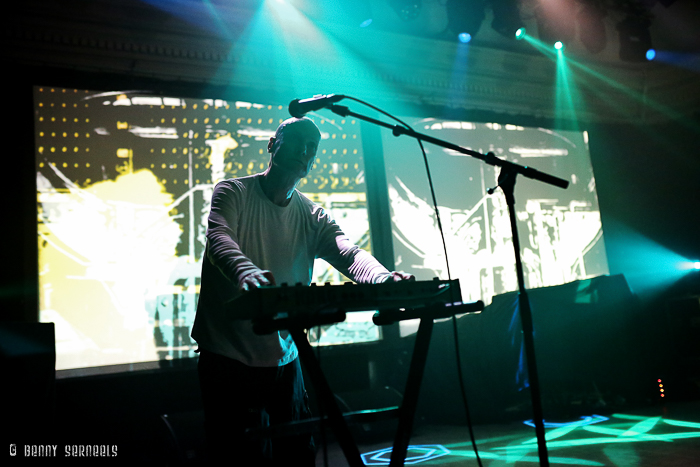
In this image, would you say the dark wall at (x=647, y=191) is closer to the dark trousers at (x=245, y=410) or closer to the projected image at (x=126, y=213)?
the projected image at (x=126, y=213)

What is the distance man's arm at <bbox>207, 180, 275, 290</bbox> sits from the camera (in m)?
1.41

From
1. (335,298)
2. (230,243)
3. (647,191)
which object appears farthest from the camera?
(647,191)

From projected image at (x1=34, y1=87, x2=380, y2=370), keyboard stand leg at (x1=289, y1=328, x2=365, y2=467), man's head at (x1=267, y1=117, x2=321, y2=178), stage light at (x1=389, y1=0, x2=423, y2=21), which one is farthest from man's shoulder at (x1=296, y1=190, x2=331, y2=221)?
stage light at (x1=389, y1=0, x2=423, y2=21)

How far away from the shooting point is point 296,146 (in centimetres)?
184

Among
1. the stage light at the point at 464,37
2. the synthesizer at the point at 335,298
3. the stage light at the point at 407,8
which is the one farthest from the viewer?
the stage light at the point at 464,37

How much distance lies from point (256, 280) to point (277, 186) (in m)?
0.58

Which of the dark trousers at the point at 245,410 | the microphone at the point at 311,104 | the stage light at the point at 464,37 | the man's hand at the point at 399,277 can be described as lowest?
the dark trousers at the point at 245,410

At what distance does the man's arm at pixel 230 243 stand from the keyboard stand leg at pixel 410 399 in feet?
1.68

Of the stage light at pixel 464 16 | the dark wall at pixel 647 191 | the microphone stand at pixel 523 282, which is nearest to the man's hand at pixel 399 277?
the microphone stand at pixel 523 282

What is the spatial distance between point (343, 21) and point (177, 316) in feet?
8.95

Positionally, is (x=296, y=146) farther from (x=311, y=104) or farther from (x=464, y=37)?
(x=464, y=37)

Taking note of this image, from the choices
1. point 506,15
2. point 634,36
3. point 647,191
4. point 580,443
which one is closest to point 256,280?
point 580,443

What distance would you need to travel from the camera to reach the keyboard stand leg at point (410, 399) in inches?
62.8

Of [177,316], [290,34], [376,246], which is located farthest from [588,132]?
[177,316]
